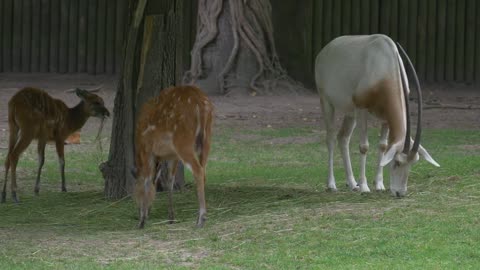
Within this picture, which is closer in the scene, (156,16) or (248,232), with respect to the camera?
(248,232)

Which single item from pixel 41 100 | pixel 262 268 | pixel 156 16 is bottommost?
pixel 262 268

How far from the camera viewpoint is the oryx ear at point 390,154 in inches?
386

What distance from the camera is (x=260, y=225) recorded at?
28.3 ft

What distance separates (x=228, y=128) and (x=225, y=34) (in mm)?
3248

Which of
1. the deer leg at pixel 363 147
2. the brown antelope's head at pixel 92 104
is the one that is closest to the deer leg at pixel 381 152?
the deer leg at pixel 363 147

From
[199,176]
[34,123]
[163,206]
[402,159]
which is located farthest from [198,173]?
[34,123]

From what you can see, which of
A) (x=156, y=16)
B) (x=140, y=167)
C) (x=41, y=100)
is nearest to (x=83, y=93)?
(x=41, y=100)

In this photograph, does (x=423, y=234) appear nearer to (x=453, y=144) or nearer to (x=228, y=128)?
(x=453, y=144)

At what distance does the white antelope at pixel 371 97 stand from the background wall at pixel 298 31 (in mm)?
8494

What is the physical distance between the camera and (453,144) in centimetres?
1446

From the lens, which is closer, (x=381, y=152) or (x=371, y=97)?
(x=371, y=97)

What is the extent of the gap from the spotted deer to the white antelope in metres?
1.76

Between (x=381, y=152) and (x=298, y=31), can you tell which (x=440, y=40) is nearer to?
(x=298, y=31)

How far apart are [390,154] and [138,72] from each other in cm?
245
